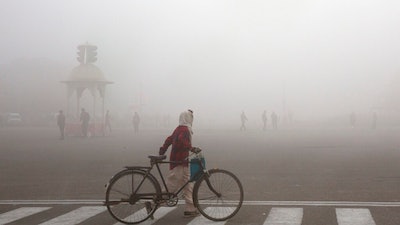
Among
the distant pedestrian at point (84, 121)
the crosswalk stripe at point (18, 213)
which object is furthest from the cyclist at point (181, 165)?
the distant pedestrian at point (84, 121)

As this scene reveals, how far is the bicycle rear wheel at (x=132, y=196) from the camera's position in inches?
303

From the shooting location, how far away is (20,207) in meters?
8.98

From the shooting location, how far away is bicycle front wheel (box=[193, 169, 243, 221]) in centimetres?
778

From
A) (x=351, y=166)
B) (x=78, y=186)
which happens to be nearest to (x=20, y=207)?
(x=78, y=186)

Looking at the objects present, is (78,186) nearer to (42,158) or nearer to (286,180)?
(286,180)

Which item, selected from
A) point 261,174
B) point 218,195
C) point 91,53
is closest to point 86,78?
point 91,53

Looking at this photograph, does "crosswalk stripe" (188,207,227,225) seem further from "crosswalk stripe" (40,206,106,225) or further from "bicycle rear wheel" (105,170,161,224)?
"crosswalk stripe" (40,206,106,225)

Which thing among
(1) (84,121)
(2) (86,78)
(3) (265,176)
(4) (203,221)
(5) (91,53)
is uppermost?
(5) (91,53)

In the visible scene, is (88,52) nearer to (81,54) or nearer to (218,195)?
(81,54)

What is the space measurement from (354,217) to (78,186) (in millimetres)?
6201

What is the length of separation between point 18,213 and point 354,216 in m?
5.08

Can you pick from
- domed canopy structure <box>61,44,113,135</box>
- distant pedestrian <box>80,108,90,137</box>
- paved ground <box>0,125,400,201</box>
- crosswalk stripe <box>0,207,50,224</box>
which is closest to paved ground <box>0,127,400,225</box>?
paved ground <box>0,125,400,201</box>

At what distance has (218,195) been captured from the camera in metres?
7.91

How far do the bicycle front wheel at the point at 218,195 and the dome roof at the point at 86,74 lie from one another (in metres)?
31.4
